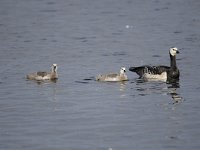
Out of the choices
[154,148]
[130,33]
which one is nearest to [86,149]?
[154,148]

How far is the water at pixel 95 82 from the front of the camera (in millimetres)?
18031

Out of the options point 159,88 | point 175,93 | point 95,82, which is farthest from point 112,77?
point 175,93

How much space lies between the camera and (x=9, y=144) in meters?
17.3

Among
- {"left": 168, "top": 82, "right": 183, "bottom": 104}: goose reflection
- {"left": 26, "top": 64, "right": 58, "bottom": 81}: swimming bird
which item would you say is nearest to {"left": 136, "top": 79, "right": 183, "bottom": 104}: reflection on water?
{"left": 168, "top": 82, "right": 183, "bottom": 104}: goose reflection

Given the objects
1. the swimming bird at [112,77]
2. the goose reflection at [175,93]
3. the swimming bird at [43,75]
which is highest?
the swimming bird at [43,75]

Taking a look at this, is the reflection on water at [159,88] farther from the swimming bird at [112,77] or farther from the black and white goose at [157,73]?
the swimming bird at [112,77]

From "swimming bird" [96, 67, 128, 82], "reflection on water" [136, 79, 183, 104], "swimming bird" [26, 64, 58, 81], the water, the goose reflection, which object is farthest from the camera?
"swimming bird" [26, 64, 58, 81]

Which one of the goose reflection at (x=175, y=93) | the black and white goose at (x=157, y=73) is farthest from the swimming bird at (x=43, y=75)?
the goose reflection at (x=175, y=93)

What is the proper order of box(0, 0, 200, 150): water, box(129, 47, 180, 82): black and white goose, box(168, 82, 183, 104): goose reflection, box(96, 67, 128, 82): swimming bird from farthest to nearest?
box(129, 47, 180, 82): black and white goose, box(96, 67, 128, 82): swimming bird, box(168, 82, 183, 104): goose reflection, box(0, 0, 200, 150): water

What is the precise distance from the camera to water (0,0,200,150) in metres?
18.0

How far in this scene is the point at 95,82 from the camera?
25.9 metres

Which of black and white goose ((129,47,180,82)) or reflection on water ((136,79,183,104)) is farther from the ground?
black and white goose ((129,47,180,82))

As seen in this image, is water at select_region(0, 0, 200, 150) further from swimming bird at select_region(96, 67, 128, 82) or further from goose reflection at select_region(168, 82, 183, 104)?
swimming bird at select_region(96, 67, 128, 82)

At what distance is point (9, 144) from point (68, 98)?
5788 millimetres
